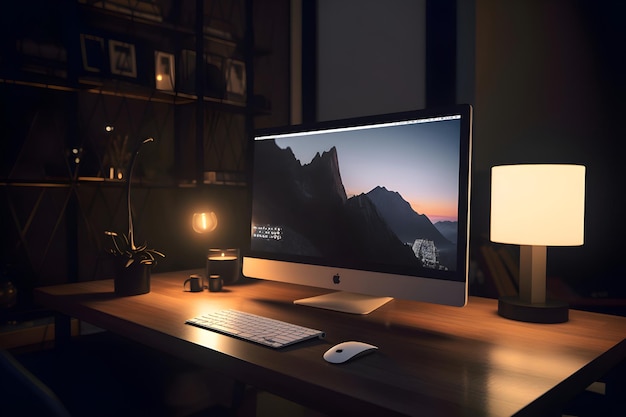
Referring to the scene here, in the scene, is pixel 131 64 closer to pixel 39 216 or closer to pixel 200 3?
pixel 200 3

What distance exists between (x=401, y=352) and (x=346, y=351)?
0.41ft

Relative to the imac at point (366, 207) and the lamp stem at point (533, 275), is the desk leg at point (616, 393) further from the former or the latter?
the imac at point (366, 207)

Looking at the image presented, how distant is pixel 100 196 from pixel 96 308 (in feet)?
5.73

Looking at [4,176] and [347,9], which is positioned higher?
[347,9]

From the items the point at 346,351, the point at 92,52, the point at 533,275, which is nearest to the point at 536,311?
the point at 533,275

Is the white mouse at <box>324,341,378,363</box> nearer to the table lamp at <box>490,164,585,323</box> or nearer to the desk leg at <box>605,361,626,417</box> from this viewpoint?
the table lamp at <box>490,164,585,323</box>

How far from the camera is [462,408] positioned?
71 cm

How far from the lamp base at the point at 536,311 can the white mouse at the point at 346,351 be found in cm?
48

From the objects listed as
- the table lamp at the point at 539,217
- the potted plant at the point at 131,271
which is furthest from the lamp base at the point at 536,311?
the potted plant at the point at 131,271

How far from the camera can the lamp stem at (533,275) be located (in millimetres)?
1297

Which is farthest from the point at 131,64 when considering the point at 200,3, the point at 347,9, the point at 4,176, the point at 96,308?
the point at 96,308

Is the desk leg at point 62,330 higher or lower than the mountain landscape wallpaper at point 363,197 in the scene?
lower

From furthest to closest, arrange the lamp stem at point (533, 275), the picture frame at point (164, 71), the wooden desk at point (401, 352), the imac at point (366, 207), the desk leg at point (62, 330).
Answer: the picture frame at point (164, 71) < the desk leg at point (62, 330) < the lamp stem at point (533, 275) < the imac at point (366, 207) < the wooden desk at point (401, 352)

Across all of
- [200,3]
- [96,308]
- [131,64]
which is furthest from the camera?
[200,3]
